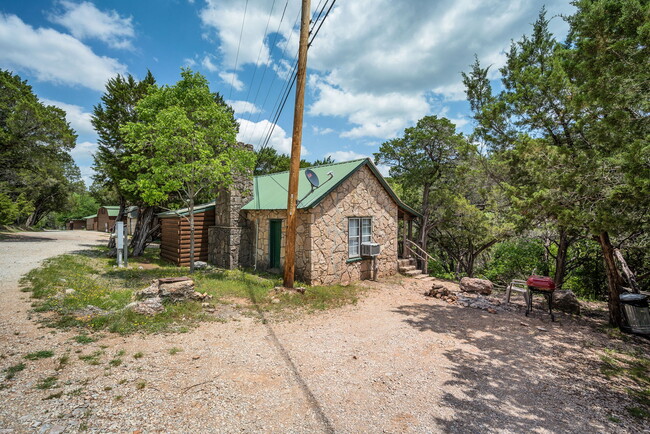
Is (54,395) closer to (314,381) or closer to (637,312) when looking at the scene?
(314,381)

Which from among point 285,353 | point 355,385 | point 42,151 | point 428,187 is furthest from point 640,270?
point 42,151

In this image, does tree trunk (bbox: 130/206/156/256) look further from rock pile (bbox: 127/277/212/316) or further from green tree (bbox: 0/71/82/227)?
rock pile (bbox: 127/277/212/316)

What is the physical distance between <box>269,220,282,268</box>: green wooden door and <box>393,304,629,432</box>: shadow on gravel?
683 centimetres

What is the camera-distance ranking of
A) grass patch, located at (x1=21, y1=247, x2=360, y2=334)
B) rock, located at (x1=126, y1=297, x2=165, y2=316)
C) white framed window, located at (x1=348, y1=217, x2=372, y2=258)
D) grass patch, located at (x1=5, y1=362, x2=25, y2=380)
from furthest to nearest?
white framed window, located at (x1=348, y1=217, x2=372, y2=258), rock, located at (x1=126, y1=297, x2=165, y2=316), grass patch, located at (x1=21, y1=247, x2=360, y2=334), grass patch, located at (x1=5, y1=362, x2=25, y2=380)

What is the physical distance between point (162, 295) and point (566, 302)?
12.2 meters

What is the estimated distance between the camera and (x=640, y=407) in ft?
13.2

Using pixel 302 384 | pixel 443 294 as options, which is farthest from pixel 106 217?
pixel 302 384

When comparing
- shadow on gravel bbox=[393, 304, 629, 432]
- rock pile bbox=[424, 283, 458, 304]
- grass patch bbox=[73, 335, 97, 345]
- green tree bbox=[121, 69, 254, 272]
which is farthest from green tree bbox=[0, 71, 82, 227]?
shadow on gravel bbox=[393, 304, 629, 432]

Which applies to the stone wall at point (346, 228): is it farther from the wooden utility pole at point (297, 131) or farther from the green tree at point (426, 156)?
the green tree at point (426, 156)

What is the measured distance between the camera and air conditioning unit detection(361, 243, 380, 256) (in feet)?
39.1

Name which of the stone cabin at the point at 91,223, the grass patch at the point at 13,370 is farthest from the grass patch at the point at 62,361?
the stone cabin at the point at 91,223

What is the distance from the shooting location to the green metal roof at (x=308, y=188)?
1071 cm

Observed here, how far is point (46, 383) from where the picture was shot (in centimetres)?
379

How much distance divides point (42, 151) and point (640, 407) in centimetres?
3290
